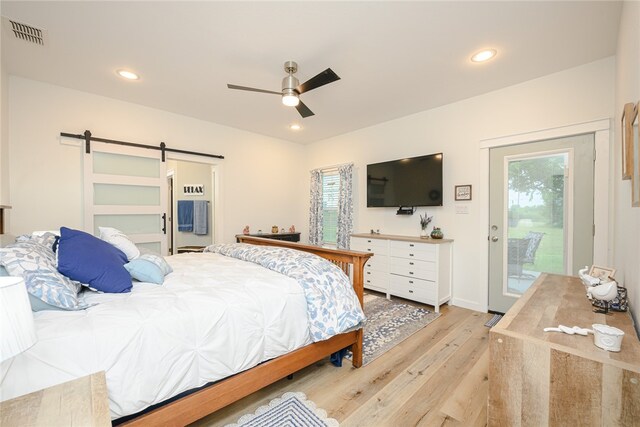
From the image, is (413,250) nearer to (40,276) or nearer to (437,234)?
(437,234)

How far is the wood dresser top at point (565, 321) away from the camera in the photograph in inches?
39.6

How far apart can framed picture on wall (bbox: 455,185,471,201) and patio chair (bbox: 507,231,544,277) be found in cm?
69

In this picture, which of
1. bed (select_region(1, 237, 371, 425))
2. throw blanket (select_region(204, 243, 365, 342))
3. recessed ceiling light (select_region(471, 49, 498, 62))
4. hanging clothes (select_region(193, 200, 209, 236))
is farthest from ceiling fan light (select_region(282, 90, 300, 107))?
hanging clothes (select_region(193, 200, 209, 236))

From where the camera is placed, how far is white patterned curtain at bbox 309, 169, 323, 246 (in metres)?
5.20

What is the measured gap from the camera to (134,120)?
3586 mm

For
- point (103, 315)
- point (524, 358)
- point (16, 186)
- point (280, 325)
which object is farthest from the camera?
point (16, 186)

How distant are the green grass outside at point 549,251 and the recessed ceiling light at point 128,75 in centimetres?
458

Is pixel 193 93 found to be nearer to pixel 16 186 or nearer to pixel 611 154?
pixel 16 186

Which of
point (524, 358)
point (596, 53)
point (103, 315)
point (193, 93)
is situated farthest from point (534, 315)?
point (193, 93)

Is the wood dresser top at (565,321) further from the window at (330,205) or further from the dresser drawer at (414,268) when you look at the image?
the window at (330,205)

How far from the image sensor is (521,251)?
3066 millimetres

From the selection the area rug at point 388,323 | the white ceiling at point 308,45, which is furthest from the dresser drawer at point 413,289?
the white ceiling at point 308,45

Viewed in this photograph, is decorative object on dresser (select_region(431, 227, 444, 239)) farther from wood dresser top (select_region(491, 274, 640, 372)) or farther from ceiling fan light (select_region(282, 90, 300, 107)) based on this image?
ceiling fan light (select_region(282, 90, 300, 107))

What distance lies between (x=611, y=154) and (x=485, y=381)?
2377mm
